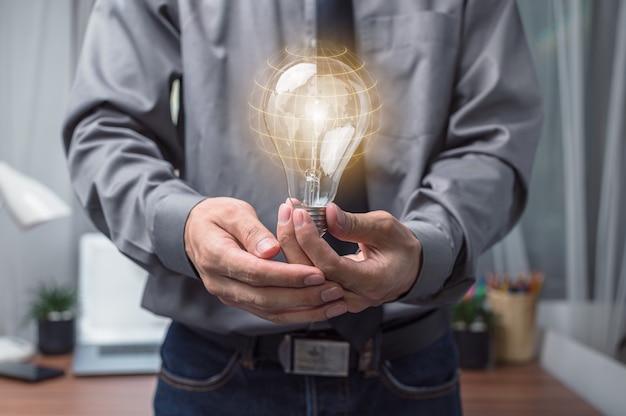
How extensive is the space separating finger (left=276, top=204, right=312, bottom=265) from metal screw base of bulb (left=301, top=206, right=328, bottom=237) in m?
0.02

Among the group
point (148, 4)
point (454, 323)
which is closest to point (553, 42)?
point (454, 323)

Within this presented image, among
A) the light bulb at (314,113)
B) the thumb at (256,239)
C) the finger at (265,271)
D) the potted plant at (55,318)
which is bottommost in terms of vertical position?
the potted plant at (55,318)

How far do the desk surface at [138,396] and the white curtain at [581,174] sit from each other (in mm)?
223

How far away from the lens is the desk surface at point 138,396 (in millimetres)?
1562

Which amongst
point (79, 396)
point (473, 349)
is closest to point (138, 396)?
point (79, 396)

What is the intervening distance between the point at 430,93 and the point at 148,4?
347 millimetres

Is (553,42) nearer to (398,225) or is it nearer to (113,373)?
(113,373)

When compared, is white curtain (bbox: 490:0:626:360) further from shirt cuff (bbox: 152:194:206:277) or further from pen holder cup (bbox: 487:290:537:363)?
shirt cuff (bbox: 152:194:206:277)

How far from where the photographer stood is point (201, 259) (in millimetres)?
727

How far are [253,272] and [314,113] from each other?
0.51 feet

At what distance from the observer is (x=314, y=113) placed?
2.38 feet

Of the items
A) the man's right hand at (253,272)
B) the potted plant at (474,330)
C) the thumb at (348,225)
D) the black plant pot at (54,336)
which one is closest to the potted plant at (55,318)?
the black plant pot at (54,336)

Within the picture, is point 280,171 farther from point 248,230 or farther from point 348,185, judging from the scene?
point 248,230

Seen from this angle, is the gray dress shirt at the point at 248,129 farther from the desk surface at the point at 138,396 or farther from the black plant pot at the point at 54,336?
the black plant pot at the point at 54,336
